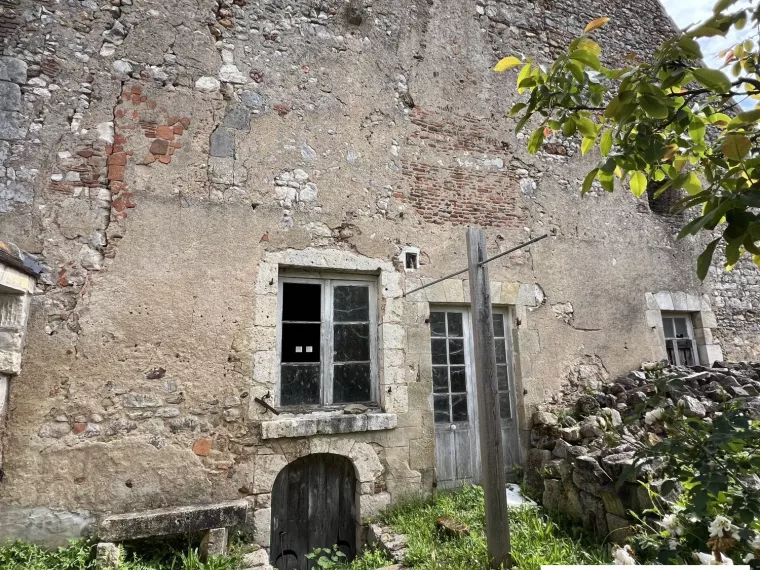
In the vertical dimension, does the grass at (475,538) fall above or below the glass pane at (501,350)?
below

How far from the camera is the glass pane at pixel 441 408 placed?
167 inches

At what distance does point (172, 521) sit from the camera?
3.11 meters

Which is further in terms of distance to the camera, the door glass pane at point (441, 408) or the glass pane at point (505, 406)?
the glass pane at point (505, 406)

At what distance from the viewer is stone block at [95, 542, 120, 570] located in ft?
9.35

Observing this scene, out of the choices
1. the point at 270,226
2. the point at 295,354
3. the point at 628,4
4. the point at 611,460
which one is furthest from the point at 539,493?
the point at 628,4

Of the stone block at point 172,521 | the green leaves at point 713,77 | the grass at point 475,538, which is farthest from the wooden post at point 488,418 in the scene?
the green leaves at point 713,77

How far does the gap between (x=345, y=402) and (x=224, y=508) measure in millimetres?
1235

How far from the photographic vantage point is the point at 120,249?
11.6 ft

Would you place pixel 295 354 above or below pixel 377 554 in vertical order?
above

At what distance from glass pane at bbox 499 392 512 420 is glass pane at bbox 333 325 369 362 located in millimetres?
1478

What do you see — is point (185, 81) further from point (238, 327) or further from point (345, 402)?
point (345, 402)

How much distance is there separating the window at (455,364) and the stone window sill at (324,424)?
645mm

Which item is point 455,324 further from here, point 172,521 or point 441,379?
point 172,521

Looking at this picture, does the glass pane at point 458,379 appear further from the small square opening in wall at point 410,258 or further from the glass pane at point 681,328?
the glass pane at point 681,328
